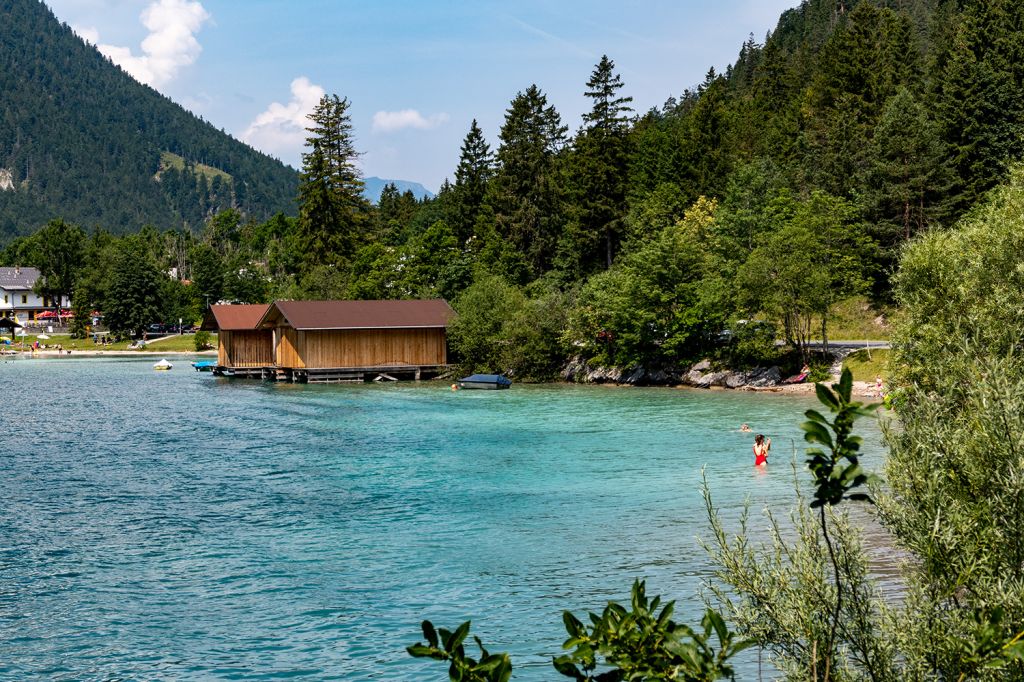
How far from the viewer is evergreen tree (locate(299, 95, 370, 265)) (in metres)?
111

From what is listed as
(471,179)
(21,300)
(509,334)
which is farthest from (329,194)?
(21,300)

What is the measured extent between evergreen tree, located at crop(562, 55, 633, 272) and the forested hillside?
0.60 feet

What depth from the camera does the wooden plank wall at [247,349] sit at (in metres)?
80.9

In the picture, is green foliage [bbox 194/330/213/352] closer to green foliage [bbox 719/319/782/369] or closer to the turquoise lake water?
the turquoise lake water

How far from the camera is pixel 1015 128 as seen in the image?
64.8m

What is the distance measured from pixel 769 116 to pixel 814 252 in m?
56.8

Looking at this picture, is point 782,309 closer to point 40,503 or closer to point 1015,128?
point 1015,128

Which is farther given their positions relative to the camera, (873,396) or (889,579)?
(873,396)

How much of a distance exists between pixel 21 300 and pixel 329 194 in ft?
280

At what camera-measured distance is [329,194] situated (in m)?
110

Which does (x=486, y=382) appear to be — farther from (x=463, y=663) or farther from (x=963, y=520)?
(x=463, y=663)

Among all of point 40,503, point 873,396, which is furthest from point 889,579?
point 873,396

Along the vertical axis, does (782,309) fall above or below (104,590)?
above

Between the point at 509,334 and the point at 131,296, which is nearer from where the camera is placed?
the point at 509,334
